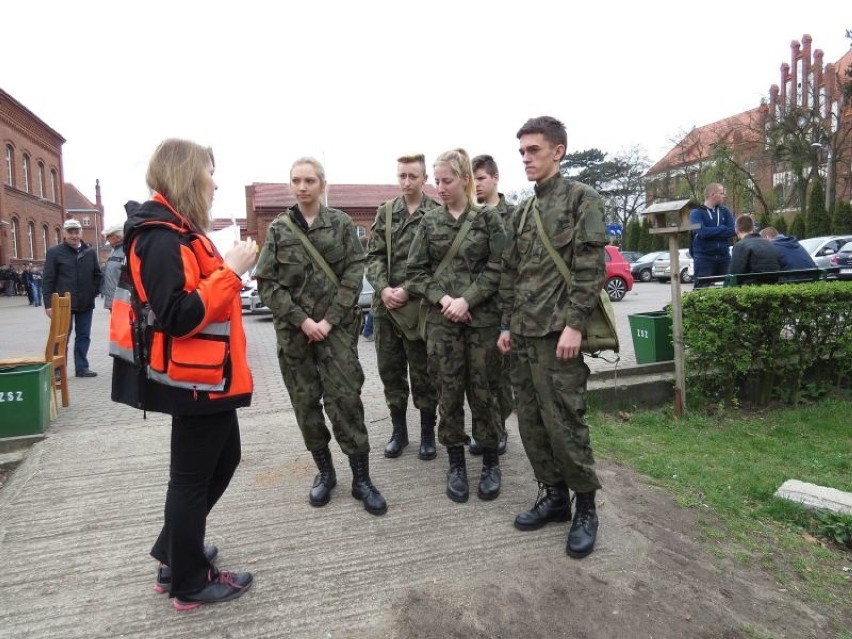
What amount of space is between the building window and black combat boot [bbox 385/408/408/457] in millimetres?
40231

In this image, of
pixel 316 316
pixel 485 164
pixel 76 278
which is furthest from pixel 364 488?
pixel 76 278

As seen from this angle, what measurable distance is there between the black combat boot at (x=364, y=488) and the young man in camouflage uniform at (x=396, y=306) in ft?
2.59

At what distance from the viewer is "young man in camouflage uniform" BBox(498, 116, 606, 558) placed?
2857 mm

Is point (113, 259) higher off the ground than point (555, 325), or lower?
higher

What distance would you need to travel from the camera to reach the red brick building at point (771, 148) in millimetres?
33438

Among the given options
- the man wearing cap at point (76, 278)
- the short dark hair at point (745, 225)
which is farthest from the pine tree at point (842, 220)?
the man wearing cap at point (76, 278)

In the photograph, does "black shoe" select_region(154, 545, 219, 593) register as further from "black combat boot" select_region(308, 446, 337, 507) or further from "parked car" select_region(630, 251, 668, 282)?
"parked car" select_region(630, 251, 668, 282)

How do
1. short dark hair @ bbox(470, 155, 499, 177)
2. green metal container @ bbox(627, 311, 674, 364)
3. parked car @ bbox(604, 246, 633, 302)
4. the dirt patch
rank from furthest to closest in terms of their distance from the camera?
parked car @ bbox(604, 246, 633, 302)
green metal container @ bbox(627, 311, 674, 364)
short dark hair @ bbox(470, 155, 499, 177)
the dirt patch

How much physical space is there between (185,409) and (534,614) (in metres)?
1.64

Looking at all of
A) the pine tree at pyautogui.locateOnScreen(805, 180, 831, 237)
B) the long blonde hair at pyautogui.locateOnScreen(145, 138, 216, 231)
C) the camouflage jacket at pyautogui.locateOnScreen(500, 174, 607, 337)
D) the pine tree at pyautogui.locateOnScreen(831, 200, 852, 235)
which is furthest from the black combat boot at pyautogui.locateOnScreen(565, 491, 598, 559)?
the pine tree at pyautogui.locateOnScreen(805, 180, 831, 237)

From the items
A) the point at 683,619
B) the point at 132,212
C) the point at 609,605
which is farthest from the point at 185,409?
the point at 683,619

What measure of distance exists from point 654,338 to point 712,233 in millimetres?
2061

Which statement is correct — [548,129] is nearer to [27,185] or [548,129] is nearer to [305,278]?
[305,278]

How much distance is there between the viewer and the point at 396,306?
3951 millimetres
